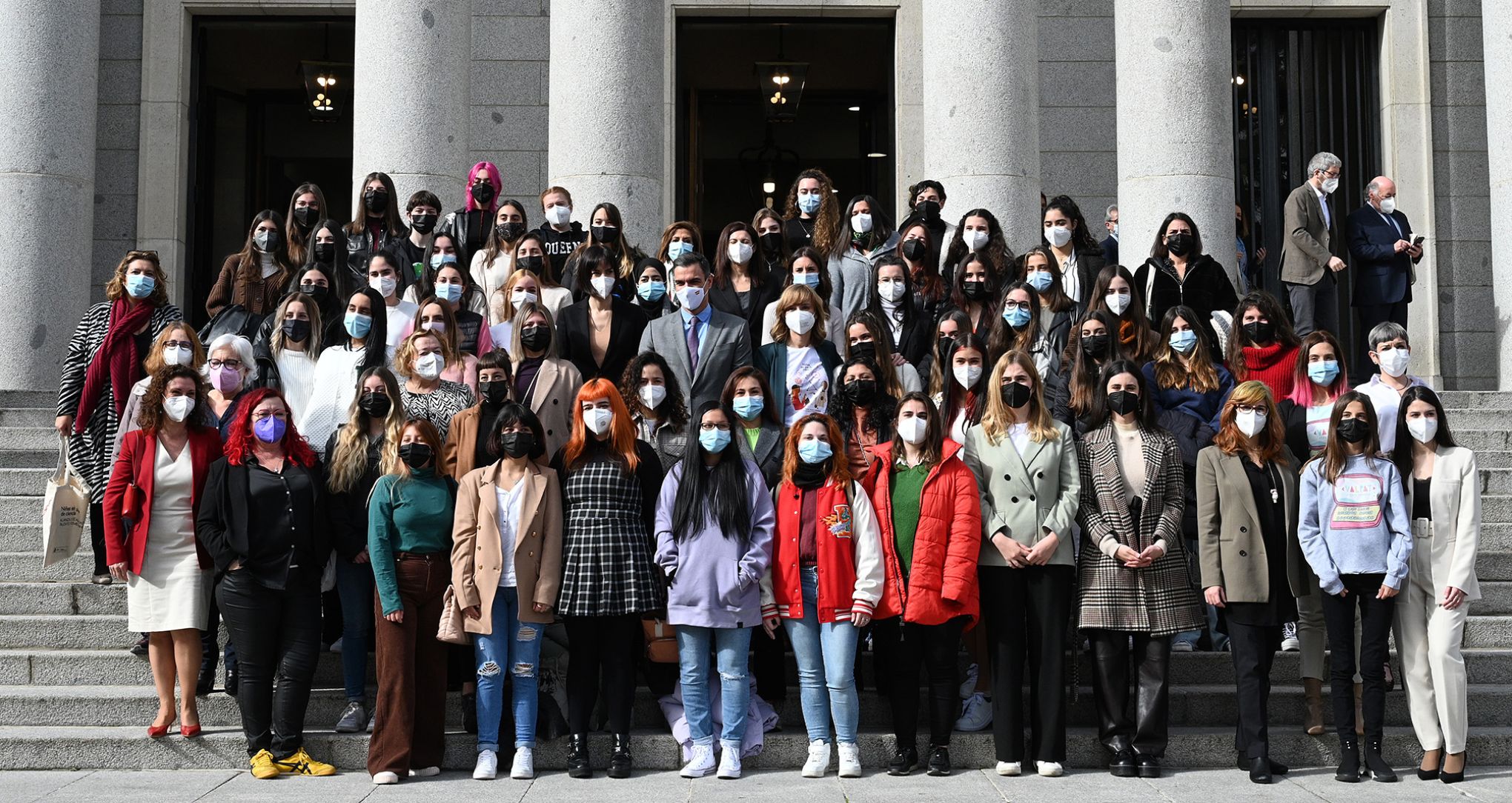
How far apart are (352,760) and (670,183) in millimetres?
8897

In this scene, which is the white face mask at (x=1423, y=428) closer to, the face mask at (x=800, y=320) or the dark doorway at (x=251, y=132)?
the face mask at (x=800, y=320)

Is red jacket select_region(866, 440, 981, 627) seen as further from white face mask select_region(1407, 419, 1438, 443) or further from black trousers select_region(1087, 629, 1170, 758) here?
white face mask select_region(1407, 419, 1438, 443)

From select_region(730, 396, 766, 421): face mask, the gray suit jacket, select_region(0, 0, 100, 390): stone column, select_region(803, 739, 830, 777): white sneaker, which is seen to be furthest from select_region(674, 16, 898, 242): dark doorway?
select_region(803, 739, 830, 777): white sneaker

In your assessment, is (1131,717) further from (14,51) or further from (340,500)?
(14,51)

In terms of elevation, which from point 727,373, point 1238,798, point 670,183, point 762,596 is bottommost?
point 1238,798

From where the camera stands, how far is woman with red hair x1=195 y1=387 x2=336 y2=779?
8648 millimetres

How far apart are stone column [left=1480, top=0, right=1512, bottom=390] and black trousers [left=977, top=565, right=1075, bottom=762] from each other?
7.42 m

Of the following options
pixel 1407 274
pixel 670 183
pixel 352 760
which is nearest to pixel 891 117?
pixel 670 183

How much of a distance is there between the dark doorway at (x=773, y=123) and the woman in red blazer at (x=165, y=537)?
30.6ft

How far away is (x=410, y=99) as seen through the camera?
13.2m

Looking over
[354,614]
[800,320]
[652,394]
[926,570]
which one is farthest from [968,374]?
[354,614]

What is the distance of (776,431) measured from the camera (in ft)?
30.2

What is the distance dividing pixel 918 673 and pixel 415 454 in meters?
3.07

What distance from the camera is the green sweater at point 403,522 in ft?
28.5
